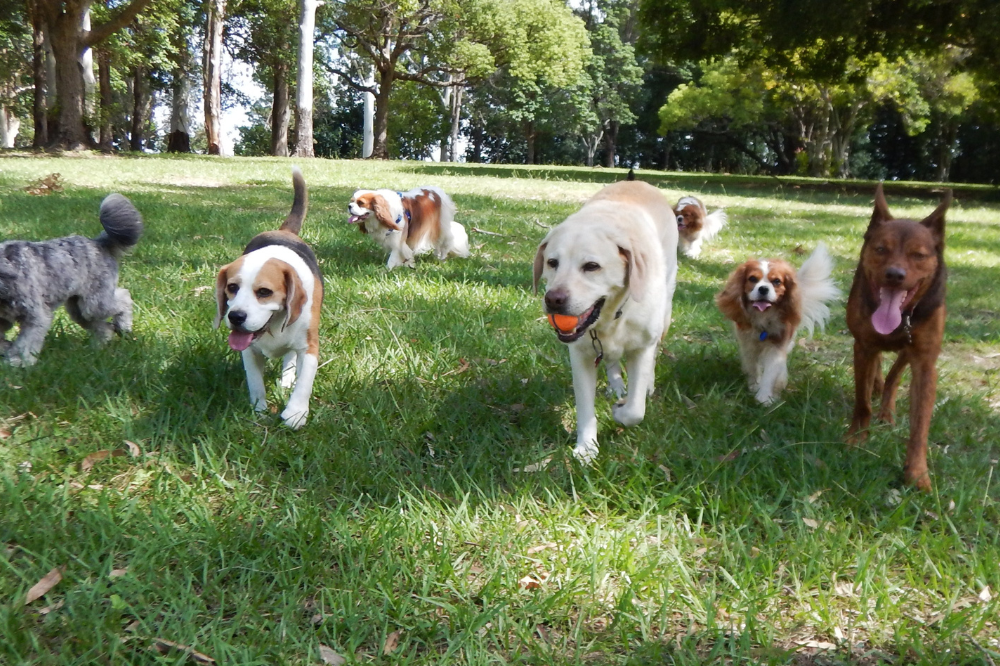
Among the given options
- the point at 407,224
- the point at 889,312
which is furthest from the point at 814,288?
the point at 407,224

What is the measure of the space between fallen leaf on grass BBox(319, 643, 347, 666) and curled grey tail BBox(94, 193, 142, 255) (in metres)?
3.90

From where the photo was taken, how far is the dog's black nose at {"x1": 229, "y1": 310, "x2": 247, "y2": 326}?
3543 mm

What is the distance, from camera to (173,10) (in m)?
29.5

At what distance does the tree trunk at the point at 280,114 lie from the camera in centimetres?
3525

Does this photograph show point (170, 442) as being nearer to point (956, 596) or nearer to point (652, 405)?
point (652, 405)

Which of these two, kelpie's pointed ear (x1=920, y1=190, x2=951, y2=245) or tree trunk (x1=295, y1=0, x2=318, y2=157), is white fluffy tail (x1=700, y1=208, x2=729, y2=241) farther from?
tree trunk (x1=295, y1=0, x2=318, y2=157)

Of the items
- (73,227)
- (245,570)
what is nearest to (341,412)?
(245,570)

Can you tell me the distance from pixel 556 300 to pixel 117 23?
2341 cm

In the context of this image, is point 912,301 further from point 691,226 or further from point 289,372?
point 691,226

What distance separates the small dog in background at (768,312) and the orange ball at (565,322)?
1.76 m

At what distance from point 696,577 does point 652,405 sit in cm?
155

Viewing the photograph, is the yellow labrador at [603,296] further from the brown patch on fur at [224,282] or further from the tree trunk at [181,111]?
the tree trunk at [181,111]

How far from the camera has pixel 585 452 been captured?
3.46m

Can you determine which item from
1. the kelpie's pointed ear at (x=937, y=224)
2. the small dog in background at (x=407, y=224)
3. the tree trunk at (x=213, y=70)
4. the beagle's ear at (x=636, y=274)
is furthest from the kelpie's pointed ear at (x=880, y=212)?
the tree trunk at (x=213, y=70)
